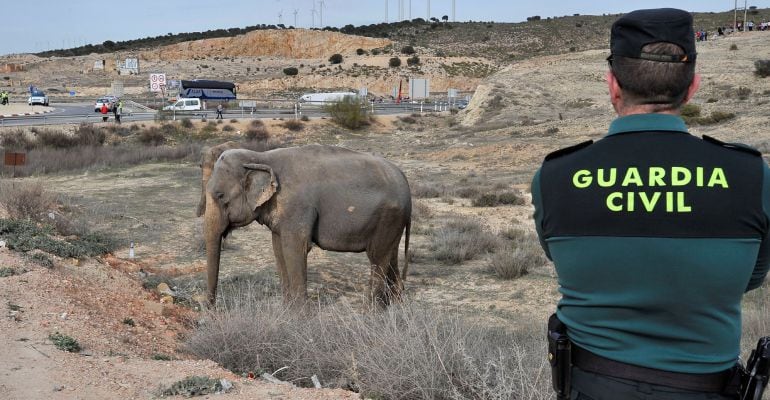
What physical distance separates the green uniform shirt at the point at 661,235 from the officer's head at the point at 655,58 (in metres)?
0.08

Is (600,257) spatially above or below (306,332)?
above

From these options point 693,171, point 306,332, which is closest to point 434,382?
point 306,332

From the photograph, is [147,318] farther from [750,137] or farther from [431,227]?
[750,137]

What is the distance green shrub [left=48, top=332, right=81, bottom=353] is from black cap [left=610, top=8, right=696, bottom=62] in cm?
541

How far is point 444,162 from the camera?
97.4 ft

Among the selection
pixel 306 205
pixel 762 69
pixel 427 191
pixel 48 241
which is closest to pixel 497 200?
pixel 427 191

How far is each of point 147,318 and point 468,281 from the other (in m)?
4.97

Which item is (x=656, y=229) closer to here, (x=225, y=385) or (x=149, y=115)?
(x=225, y=385)

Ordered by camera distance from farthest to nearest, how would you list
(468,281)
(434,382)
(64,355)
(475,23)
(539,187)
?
(475,23), (468,281), (64,355), (434,382), (539,187)

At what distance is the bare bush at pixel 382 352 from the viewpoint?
5.12 metres

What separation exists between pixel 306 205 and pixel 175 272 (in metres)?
4.09

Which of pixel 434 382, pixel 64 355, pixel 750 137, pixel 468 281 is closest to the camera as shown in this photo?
pixel 434 382

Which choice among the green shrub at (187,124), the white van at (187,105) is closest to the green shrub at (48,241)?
the green shrub at (187,124)

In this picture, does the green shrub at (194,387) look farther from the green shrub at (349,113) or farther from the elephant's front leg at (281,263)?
the green shrub at (349,113)
